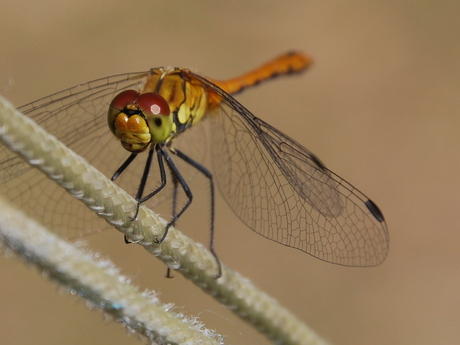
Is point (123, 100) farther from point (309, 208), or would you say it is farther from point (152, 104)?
point (309, 208)

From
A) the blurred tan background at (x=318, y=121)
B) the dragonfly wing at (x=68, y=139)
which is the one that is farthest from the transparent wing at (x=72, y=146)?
the blurred tan background at (x=318, y=121)

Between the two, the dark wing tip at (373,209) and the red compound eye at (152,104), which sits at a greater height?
the dark wing tip at (373,209)

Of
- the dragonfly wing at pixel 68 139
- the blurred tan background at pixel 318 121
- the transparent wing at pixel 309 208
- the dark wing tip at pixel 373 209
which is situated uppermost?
the blurred tan background at pixel 318 121

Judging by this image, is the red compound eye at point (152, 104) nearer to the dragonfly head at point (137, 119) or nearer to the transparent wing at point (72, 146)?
the dragonfly head at point (137, 119)

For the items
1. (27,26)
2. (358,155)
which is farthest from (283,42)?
(27,26)

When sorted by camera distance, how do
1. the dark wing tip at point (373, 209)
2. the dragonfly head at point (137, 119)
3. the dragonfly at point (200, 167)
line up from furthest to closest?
the dark wing tip at point (373, 209)
the dragonfly at point (200, 167)
the dragonfly head at point (137, 119)

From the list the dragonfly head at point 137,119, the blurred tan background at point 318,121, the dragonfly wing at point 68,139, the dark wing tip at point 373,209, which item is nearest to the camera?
the dragonfly head at point 137,119

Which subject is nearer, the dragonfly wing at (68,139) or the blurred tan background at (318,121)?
the dragonfly wing at (68,139)
